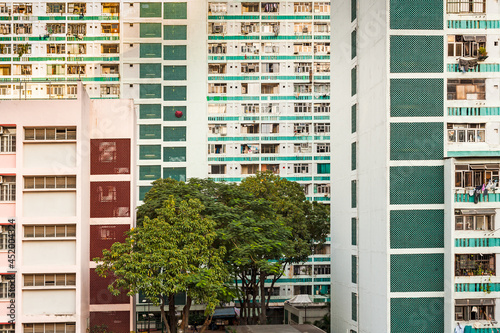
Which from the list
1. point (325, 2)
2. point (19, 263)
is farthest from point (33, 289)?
point (325, 2)

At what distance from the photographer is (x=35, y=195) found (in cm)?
2961

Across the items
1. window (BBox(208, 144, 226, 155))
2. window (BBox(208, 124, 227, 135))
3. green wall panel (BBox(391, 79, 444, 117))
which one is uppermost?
window (BBox(208, 124, 227, 135))

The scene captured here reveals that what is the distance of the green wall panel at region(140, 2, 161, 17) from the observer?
52594 mm

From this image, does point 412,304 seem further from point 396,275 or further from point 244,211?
point 244,211

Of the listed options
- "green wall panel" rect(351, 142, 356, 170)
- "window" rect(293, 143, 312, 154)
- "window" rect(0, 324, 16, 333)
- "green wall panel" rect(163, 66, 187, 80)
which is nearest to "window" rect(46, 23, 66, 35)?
"green wall panel" rect(163, 66, 187, 80)

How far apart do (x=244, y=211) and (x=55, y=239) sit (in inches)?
389

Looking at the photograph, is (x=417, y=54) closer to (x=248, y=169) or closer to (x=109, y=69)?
(x=248, y=169)

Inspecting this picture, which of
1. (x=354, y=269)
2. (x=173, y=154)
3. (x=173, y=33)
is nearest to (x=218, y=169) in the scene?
(x=173, y=154)

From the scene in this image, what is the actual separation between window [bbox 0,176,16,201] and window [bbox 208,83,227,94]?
2506 cm

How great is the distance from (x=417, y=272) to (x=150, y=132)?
28.6 m

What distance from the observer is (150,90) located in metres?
52.0

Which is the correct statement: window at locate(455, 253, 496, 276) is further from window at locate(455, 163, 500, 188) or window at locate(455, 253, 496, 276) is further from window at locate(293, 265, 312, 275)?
window at locate(293, 265, 312, 275)

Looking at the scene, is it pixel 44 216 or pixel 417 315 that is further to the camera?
pixel 44 216

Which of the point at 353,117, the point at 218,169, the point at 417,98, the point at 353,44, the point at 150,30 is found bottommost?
the point at 218,169
